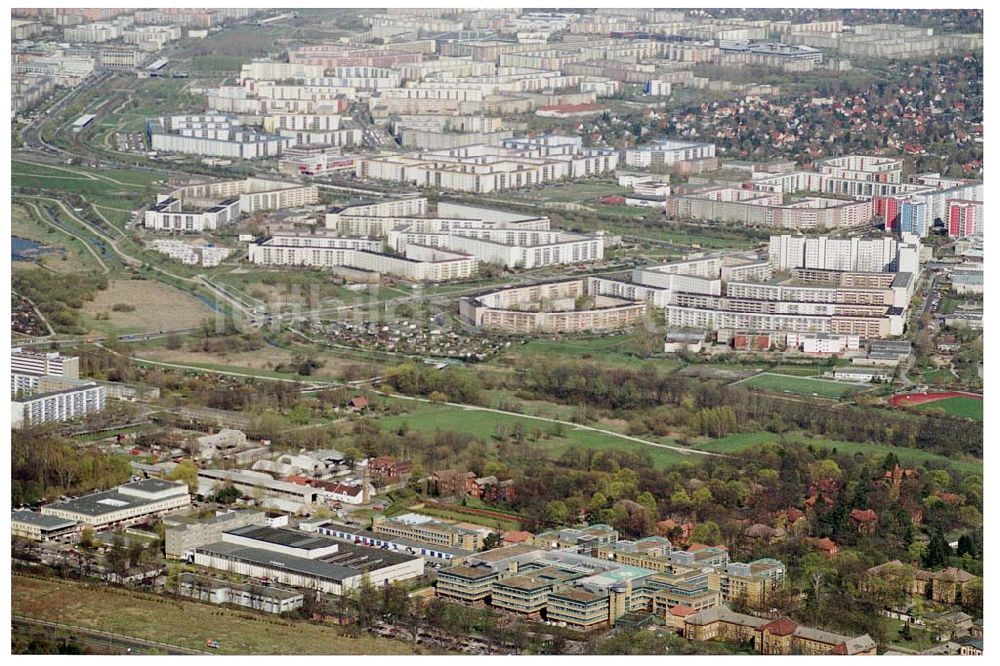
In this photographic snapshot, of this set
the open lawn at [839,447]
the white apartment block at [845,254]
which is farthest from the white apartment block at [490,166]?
the open lawn at [839,447]

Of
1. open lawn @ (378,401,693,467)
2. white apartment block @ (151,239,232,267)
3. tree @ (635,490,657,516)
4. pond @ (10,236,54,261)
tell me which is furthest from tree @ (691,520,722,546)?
pond @ (10,236,54,261)

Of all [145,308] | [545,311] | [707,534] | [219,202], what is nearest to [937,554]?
[707,534]

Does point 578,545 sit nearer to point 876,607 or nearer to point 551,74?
point 876,607

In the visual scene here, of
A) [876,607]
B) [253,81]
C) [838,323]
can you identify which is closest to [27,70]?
[253,81]

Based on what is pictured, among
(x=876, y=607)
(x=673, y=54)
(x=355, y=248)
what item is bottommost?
(x=876, y=607)

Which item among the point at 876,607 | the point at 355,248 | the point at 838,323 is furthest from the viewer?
the point at 355,248

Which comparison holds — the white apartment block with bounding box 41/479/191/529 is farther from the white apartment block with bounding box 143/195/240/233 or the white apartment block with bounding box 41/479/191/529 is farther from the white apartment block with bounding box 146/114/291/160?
the white apartment block with bounding box 146/114/291/160
